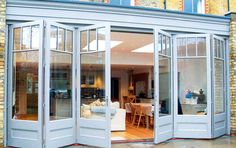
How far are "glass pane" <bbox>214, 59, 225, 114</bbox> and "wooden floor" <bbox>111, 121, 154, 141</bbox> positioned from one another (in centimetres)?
210

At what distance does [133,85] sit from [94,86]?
12.6 m

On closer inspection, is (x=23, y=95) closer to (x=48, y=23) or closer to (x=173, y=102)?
(x=48, y=23)

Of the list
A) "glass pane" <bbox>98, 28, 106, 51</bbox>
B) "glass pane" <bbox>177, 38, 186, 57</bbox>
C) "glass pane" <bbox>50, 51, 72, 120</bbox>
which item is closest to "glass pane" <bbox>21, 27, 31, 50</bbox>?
"glass pane" <bbox>50, 51, 72, 120</bbox>

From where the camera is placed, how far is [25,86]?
7.25 m

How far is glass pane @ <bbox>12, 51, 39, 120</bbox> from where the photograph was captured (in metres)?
7.11

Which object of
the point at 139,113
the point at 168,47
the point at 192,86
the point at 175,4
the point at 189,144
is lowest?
the point at 189,144

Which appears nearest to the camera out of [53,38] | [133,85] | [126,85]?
[53,38]

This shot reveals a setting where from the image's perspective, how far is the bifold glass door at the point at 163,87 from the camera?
8055 mm

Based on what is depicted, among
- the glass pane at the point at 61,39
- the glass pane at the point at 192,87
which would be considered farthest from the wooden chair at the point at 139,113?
the glass pane at the point at 61,39

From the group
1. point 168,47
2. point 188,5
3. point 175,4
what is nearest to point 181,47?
point 168,47

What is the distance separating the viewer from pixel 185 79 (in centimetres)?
900

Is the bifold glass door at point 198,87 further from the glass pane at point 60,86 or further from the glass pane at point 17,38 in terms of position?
the glass pane at point 17,38

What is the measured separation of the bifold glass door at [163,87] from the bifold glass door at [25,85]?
9.46ft

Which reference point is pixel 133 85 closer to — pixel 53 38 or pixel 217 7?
pixel 217 7
